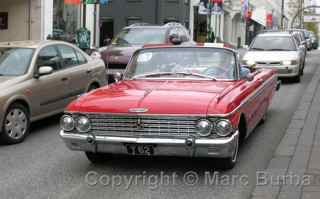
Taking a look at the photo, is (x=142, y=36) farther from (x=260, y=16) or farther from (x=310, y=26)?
(x=310, y=26)

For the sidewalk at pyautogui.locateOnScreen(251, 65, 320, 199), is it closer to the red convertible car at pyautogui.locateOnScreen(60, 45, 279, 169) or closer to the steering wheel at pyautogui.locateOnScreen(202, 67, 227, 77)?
the red convertible car at pyautogui.locateOnScreen(60, 45, 279, 169)

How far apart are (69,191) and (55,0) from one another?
21906 mm

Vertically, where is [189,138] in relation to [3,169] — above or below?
above

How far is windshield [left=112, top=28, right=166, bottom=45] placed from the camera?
1731 centimetres

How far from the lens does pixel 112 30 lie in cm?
4444

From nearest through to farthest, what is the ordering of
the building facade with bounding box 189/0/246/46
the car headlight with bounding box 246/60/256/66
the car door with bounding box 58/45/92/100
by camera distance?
the car door with bounding box 58/45/92/100
the car headlight with bounding box 246/60/256/66
the building facade with bounding box 189/0/246/46

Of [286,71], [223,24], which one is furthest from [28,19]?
[223,24]

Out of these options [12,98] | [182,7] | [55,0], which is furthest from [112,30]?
[12,98]

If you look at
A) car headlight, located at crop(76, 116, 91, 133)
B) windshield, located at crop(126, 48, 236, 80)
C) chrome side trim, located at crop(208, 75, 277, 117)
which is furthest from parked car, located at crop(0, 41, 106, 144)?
chrome side trim, located at crop(208, 75, 277, 117)

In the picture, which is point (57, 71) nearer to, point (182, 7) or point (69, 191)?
point (69, 191)

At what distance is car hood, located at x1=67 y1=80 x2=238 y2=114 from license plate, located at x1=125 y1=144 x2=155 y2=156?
14.6 inches

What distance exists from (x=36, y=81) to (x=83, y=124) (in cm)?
286

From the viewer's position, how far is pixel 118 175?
698 cm

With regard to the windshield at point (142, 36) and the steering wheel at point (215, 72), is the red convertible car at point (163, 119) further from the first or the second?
the windshield at point (142, 36)
